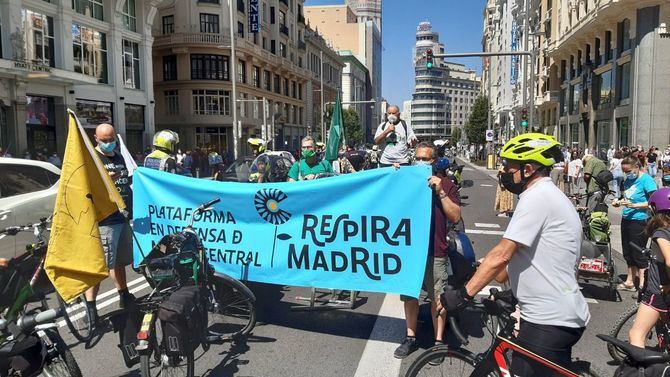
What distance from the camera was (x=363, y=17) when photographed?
593 ft

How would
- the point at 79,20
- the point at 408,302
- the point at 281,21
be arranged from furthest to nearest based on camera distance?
1. the point at 281,21
2. the point at 79,20
3. the point at 408,302

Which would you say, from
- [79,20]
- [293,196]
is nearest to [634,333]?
[293,196]

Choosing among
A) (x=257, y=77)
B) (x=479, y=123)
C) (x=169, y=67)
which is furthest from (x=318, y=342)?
(x=479, y=123)

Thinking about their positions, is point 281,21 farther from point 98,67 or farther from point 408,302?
point 408,302

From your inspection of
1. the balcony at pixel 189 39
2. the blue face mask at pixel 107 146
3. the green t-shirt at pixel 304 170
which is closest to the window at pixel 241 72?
the balcony at pixel 189 39

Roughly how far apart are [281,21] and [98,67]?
1356 inches

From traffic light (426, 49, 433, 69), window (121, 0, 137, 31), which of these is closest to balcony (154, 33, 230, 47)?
window (121, 0, 137, 31)

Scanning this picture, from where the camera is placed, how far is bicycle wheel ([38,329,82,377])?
3.15 metres

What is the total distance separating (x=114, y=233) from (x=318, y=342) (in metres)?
2.37

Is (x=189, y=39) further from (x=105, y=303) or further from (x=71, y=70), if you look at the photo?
(x=105, y=303)

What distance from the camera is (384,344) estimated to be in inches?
192

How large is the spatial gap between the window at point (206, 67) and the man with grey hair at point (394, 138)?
1580 inches

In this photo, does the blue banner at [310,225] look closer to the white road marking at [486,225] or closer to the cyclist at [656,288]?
the cyclist at [656,288]

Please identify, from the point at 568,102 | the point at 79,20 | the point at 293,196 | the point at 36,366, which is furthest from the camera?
the point at 568,102
